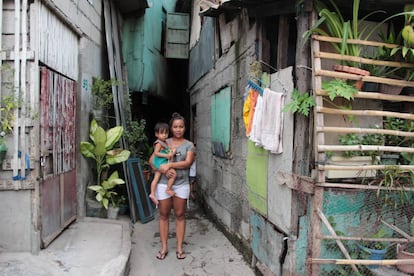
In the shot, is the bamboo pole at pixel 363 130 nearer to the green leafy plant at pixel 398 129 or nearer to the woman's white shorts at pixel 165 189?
the green leafy plant at pixel 398 129

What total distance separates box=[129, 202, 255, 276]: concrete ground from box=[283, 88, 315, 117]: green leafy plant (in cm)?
229

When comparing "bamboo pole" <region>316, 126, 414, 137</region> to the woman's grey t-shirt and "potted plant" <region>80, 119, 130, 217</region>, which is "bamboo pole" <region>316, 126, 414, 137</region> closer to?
the woman's grey t-shirt

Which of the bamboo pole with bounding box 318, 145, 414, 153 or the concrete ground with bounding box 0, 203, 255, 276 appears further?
the concrete ground with bounding box 0, 203, 255, 276

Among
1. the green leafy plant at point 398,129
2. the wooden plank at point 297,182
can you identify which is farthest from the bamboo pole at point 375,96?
the wooden plank at point 297,182

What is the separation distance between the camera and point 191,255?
4.75 meters

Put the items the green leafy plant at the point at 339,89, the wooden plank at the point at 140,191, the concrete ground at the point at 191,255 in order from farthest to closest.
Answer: the wooden plank at the point at 140,191 → the concrete ground at the point at 191,255 → the green leafy plant at the point at 339,89

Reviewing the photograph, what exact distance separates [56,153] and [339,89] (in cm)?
347

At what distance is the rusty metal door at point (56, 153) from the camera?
388 centimetres

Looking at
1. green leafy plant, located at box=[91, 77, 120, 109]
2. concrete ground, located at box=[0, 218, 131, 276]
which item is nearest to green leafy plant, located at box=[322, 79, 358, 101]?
concrete ground, located at box=[0, 218, 131, 276]

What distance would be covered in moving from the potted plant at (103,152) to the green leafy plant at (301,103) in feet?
10.8

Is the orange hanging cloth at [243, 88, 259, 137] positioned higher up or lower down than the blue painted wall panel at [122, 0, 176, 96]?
lower down

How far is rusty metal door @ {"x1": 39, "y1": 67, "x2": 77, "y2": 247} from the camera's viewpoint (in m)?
3.88

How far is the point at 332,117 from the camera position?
10.3 feet

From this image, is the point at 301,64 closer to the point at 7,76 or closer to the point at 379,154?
the point at 379,154
